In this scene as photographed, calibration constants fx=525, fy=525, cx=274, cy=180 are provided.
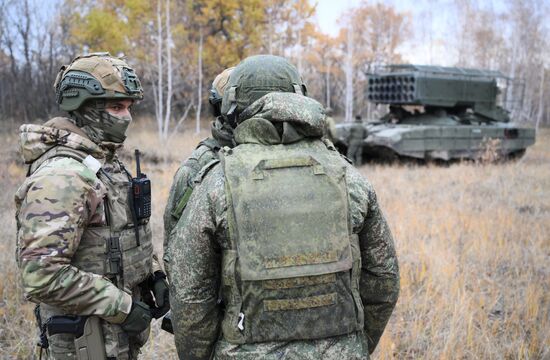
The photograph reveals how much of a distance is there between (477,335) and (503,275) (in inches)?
56.6

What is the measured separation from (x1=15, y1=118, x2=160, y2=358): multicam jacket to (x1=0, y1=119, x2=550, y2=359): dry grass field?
1542mm

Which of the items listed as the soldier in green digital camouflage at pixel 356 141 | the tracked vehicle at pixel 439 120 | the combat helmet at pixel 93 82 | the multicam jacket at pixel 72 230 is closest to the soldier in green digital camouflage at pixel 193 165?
the multicam jacket at pixel 72 230

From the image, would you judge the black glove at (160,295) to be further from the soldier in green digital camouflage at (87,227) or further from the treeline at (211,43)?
the treeline at (211,43)

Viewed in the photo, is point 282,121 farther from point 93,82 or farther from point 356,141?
point 356,141

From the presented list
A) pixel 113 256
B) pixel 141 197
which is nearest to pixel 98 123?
pixel 141 197

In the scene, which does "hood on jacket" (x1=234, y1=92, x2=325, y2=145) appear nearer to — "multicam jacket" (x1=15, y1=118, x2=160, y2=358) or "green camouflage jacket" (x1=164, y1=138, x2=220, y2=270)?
"multicam jacket" (x1=15, y1=118, x2=160, y2=358)

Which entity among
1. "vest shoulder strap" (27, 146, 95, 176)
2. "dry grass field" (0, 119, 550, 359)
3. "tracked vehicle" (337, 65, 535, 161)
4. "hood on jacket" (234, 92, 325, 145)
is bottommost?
"dry grass field" (0, 119, 550, 359)

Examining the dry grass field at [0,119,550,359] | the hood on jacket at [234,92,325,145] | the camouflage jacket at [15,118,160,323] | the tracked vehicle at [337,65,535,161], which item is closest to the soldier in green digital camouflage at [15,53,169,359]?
the camouflage jacket at [15,118,160,323]

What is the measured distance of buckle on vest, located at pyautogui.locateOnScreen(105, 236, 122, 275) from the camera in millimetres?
2023

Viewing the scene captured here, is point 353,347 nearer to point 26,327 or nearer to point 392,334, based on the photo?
point 392,334

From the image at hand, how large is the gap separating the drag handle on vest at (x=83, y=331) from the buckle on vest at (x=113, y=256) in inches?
7.4

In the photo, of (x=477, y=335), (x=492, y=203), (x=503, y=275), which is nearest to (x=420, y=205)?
(x=492, y=203)

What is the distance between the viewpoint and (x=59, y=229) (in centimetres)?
181

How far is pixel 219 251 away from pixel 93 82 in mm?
946
